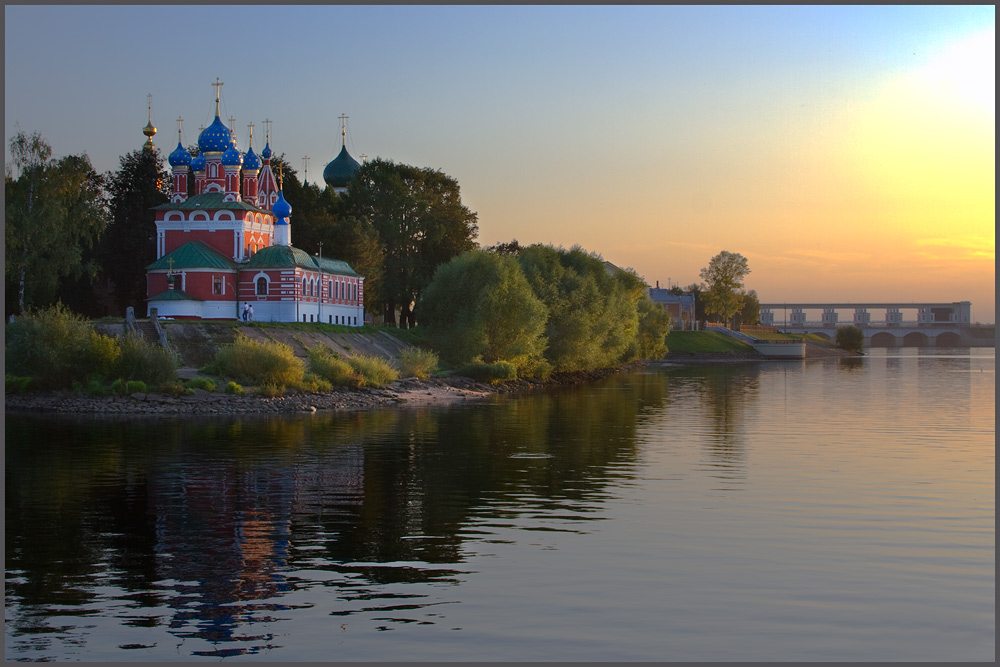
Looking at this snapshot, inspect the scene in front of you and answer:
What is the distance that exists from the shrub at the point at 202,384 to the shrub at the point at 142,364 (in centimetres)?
89

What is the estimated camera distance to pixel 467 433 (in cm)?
4034

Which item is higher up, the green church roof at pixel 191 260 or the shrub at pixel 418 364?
the green church roof at pixel 191 260

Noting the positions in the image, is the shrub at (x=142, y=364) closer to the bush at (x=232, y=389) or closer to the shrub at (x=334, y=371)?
the bush at (x=232, y=389)

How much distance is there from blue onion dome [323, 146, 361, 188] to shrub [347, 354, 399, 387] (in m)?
55.1

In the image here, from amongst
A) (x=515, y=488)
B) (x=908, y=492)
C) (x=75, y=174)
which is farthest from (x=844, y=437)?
(x=75, y=174)

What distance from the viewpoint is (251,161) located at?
81.6 meters

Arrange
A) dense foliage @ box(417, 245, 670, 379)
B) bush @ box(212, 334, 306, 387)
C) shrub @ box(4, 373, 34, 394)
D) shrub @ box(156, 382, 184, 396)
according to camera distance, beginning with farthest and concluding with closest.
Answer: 1. dense foliage @ box(417, 245, 670, 379)
2. bush @ box(212, 334, 306, 387)
3. shrub @ box(4, 373, 34, 394)
4. shrub @ box(156, 382, 184, 396)

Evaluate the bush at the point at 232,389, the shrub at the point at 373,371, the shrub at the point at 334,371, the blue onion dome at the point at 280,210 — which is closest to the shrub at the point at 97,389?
the bush at the point at 232,389

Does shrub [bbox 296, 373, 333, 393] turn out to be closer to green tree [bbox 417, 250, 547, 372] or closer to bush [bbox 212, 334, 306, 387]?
bush [bbox 212, 334, 306, 387]

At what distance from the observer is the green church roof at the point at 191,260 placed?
73125 mm

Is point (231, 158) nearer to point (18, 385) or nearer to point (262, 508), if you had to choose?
point (18, 385)

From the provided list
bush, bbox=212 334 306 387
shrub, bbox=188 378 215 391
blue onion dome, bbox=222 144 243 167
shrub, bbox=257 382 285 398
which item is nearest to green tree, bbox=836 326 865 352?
blue onion dome, bbox=222 144 243 167

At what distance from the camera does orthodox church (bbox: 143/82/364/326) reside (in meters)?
73.3

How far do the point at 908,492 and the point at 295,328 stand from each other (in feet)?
157
